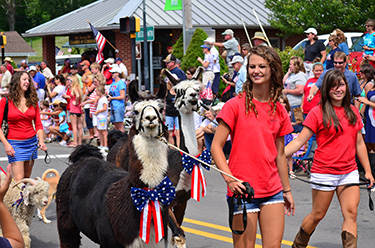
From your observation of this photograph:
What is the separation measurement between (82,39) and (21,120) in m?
27.6

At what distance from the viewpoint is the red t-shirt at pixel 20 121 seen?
8125 millimetres

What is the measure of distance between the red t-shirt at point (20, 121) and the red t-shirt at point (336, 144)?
3994 millimetres

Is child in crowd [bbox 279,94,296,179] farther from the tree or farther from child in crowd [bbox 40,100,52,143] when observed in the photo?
the tree

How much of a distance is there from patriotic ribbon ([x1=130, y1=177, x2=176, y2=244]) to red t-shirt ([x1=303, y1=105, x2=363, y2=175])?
1877 mm

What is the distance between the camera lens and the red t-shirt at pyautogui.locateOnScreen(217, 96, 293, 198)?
14.7 feet

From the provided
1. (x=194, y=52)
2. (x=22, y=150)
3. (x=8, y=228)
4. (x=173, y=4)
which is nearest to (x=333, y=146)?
(x=8, y=228)

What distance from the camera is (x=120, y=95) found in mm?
15492

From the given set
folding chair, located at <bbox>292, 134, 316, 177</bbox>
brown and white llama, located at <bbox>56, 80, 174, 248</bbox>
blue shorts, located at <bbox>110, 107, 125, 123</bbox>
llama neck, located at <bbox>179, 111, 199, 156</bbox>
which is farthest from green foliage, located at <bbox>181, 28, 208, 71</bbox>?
brown and white llama, located at <bbox>56, 80, 174, 248</bbox>

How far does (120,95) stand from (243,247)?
11.3m

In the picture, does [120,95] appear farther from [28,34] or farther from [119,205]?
[28,34]

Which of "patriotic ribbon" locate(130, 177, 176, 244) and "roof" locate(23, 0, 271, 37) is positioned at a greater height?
"roof" locate(23, 0, 271, 37)

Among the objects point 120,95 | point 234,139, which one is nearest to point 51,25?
point 120,95

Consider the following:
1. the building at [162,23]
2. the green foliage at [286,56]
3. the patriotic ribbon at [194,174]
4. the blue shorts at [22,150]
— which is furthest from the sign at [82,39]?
the patriotic ribbon at [194,174]

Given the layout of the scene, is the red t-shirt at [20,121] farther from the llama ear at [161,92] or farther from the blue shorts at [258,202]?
the blue shorts at [258,202]
